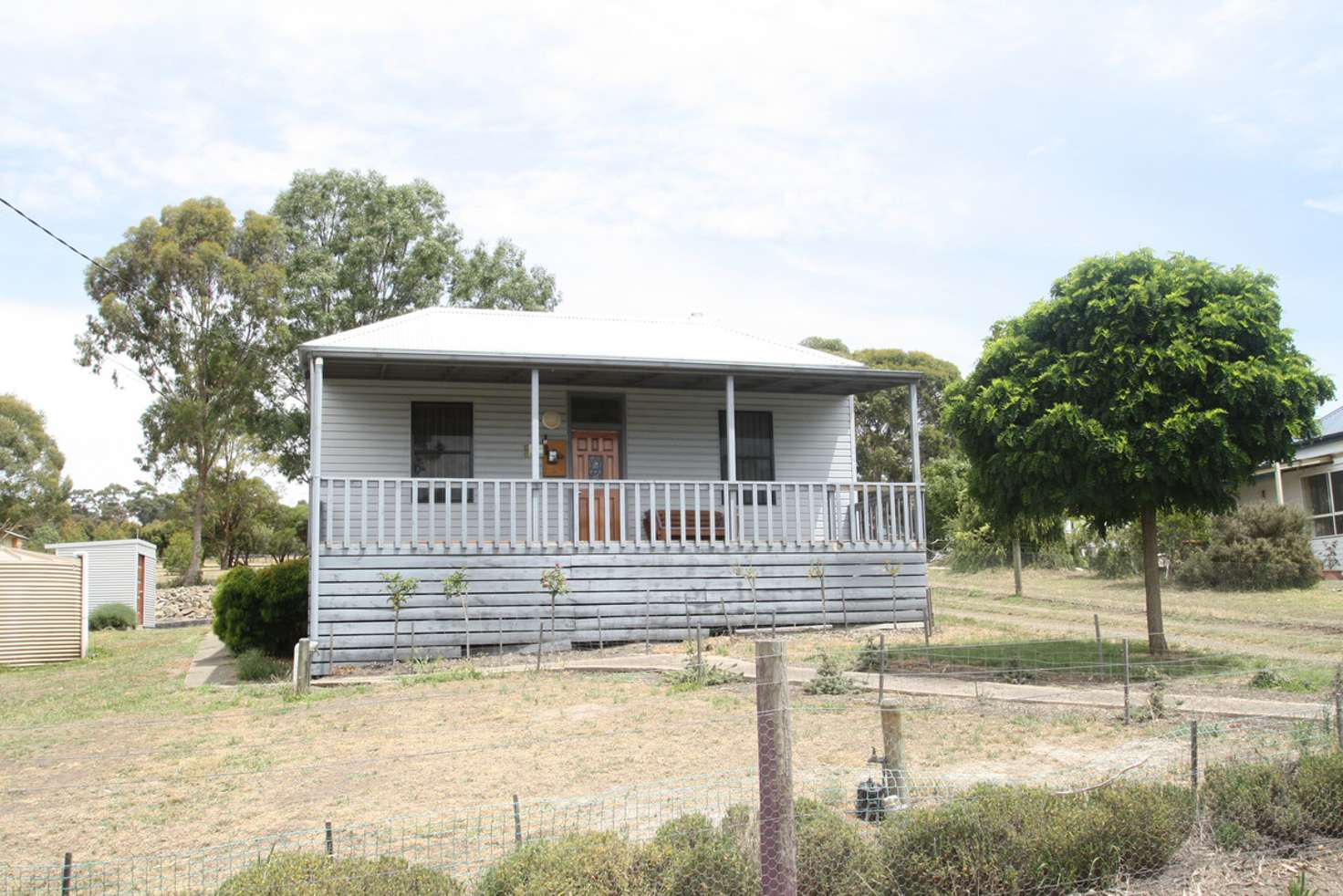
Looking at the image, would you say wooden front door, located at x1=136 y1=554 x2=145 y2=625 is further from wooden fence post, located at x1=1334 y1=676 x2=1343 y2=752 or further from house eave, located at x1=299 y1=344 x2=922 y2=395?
wooden fence post, located at x1=1334 y1=676 x2=1343 y2=752

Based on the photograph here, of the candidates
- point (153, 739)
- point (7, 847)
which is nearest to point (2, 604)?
point (153, 739)

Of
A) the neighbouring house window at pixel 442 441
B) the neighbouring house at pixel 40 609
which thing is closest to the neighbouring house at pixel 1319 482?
the neighbouring house window at pixel 442 441

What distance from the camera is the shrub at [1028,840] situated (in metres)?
5.25

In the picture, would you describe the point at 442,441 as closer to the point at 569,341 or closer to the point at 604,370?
the point at 569,341

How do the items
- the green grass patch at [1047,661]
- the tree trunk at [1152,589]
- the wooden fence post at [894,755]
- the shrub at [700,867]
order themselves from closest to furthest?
the shrub at [700,867], the wooden fence post at [894,755], the green grass patch at [1047,661], the tree trunk at [1152,589]

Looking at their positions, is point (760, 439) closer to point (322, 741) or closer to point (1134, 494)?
point (1134, 494)

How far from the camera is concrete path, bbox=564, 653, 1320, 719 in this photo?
31.7 feet

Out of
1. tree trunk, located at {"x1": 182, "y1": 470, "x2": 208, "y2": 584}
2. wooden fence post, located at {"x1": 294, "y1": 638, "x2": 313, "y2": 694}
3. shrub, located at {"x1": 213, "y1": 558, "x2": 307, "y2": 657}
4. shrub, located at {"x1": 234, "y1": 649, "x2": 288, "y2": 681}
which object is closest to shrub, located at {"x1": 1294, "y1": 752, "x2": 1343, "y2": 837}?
wooden fence post, located at {"x1": 294, "y1": 638, "x2": 313, "y2": 694}

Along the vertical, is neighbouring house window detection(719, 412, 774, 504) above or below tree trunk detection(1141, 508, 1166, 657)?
above

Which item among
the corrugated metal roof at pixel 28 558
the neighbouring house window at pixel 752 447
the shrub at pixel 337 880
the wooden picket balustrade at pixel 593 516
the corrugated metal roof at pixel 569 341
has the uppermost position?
the corrugated metal roof at pixel 569 341

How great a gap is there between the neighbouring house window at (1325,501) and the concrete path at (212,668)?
25840 mm

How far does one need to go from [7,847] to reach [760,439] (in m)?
14.3

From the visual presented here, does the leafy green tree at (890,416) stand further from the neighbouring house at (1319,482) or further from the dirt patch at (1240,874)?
the dirt patch at (1240,874)

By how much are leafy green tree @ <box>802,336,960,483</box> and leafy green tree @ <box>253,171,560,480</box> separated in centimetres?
1864
